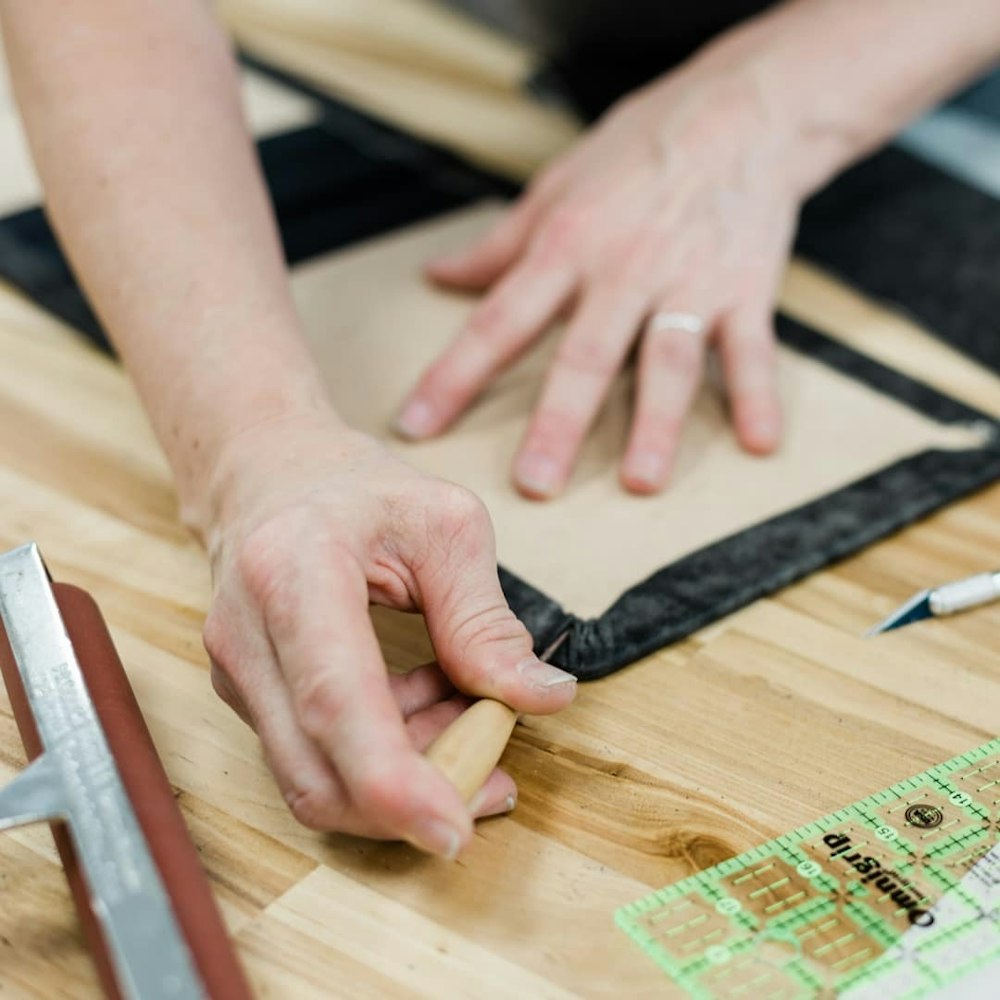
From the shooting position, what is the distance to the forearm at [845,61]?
3.39ft

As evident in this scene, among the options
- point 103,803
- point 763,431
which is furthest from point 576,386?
point 103,803

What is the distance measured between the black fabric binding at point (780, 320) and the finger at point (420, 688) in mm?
95

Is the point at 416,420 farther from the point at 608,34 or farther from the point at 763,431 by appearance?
the point at 608,34

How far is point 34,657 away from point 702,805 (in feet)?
1.09

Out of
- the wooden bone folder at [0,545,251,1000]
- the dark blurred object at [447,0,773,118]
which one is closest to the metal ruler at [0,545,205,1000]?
the wooden bone folder at [0,545,251,1000]

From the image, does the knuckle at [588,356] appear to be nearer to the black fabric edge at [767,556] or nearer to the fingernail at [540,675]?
the black fabric edge at [767,556]

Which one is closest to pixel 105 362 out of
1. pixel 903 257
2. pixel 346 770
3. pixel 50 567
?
pixel 50 567

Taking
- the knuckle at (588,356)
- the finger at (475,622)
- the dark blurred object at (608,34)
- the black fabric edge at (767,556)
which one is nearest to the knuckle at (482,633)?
the finger at (475,622)

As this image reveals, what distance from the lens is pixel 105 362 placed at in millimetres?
988

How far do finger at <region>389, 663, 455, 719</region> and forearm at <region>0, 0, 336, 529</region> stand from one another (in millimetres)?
174

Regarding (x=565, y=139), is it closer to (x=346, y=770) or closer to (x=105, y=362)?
(x=105, y=362)

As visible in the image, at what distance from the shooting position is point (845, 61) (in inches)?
41.2

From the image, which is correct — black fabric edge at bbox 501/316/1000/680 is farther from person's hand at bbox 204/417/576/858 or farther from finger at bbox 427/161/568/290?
finger at bbox 427/161/568/290

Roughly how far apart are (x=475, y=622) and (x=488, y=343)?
0.38 metres
